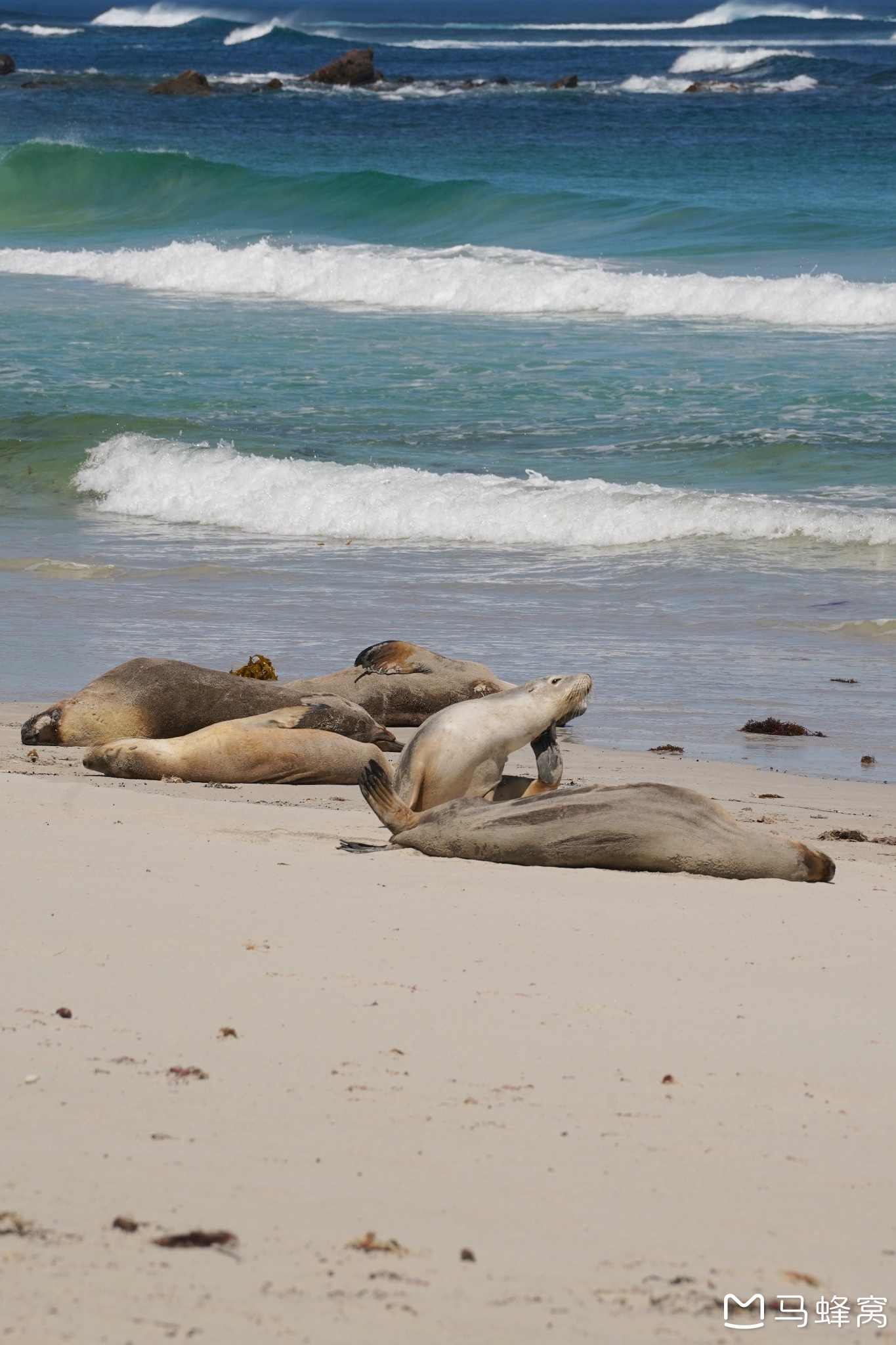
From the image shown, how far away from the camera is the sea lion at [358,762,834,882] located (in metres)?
4.90

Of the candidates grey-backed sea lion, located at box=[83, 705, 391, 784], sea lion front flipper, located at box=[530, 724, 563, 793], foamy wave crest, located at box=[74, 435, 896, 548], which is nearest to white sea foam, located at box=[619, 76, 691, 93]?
foamy wave crest, located at box=[74, 435, 896, 548]

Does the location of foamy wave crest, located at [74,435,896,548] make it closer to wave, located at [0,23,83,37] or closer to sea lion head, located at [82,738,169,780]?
sea lion head, located at [82,738,169,780]

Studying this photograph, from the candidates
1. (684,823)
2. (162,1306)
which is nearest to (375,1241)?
(162,1306)

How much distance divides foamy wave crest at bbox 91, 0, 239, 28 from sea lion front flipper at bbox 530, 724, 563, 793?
106 m

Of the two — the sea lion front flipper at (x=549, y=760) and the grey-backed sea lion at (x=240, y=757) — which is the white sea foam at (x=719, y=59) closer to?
the grey-backed sea lion at (x=240, y=757)

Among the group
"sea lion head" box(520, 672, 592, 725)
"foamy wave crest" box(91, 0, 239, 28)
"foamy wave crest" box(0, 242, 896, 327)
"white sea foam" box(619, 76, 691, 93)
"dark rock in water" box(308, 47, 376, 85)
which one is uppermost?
"foamy wave crest" box(91, 0, 239, 28)

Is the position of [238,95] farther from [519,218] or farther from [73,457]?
[73,457]

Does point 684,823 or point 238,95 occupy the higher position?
point 238,95

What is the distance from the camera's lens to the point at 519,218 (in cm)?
2878

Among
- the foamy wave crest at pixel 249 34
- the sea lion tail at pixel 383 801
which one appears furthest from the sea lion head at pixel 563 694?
the foamy wave crest at pixel 249 34

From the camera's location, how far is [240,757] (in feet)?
22.3

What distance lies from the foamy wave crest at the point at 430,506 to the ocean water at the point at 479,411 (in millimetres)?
33

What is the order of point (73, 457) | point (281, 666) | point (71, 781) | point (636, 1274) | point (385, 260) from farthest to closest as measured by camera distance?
1. point (385, 260)
2. point (73, 457)
3. point (281, 666)
4. point (71, 781)
5. point (636, 1274)

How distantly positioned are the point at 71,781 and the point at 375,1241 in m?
4.03
